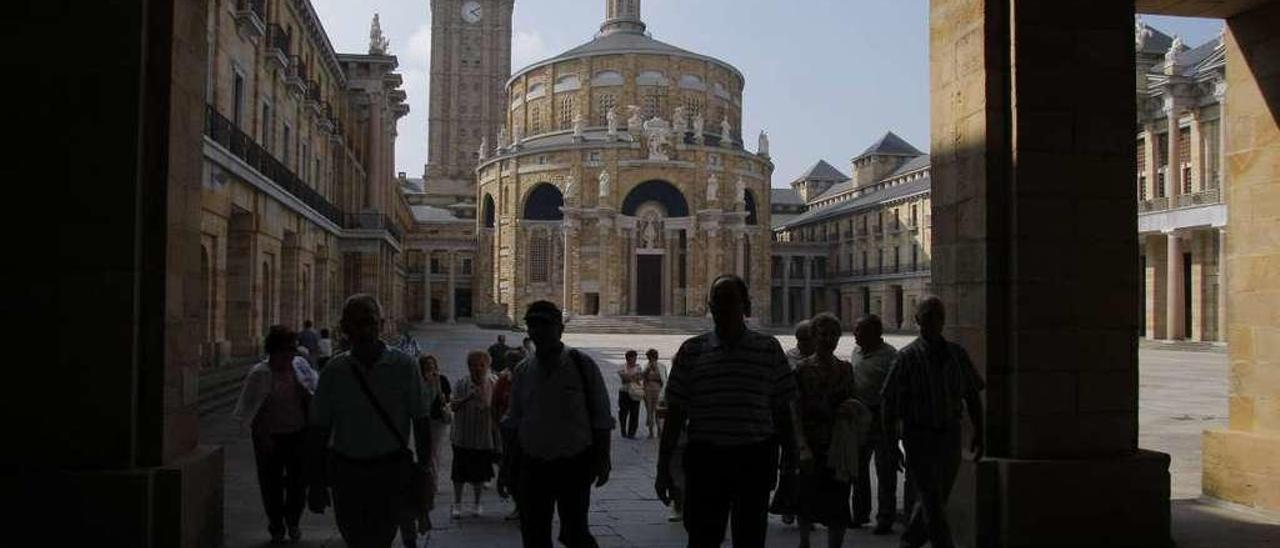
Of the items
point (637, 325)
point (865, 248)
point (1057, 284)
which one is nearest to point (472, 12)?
point (865, 248)

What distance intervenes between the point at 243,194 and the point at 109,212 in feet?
51.0

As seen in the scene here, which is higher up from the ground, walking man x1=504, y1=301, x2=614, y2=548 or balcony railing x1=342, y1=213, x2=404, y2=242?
balcony railing x1=342, y1=213, x2=404, y2=242

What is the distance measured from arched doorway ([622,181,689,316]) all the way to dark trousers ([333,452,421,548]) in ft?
209

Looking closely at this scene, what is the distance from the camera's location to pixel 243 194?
791 inches

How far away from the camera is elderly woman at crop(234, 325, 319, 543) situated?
276 inches

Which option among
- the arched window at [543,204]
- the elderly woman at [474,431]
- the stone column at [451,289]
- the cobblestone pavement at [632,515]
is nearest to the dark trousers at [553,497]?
the cobblestone pavement at [632,515]

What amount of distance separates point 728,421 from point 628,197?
64689mm

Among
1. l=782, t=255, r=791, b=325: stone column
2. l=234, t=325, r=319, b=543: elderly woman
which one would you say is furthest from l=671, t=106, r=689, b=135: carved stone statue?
l=234, t=325, r=319, b=543: elderly woman

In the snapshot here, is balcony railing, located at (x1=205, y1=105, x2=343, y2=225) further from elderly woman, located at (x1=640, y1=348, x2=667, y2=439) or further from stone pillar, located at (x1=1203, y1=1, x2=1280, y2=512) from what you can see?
stone pillar, located at (x1=1203, y1=1, x2=1280, y2=512)

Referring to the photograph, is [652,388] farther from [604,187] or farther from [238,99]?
[604,187]

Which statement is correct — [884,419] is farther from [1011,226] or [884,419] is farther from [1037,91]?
[1037,91]

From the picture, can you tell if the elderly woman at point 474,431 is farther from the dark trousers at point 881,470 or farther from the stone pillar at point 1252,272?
the stone pillar at point 1252,272

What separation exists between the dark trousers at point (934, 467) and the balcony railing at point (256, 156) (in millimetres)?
14494

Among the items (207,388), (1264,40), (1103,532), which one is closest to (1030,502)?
(1103,532)
